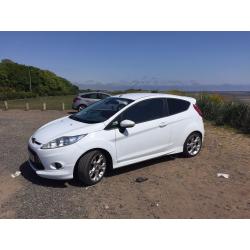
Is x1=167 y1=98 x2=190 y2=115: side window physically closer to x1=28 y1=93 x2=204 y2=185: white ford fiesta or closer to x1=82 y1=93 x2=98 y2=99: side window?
x1=28 y1=93 x2=204 y2=185: white ford fiesta

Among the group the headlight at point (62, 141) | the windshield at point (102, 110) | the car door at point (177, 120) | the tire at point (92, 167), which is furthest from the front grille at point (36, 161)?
the car door at point (177, 120)

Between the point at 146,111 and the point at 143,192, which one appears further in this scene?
the point at 146,111

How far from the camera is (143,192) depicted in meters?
5.20

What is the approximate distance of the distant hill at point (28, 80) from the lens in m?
43.3

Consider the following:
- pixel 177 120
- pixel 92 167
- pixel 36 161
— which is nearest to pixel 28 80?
pixel 177 120

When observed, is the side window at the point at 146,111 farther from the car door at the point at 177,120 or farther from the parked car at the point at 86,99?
the parked car at the point at 86,99

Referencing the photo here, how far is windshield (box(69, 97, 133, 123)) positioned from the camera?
5.90 metres

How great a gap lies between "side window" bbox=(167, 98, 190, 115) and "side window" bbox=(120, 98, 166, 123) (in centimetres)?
22

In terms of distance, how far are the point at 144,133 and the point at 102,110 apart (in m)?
1.01

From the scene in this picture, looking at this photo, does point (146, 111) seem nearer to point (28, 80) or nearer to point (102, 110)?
point (102, 110)

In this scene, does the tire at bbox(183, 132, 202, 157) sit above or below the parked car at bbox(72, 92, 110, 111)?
above

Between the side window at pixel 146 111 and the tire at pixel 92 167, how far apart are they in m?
0.93

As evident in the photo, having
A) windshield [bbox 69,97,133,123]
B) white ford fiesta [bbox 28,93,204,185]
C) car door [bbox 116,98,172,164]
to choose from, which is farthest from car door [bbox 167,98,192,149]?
windshield [bbox 69,97,133,123]
